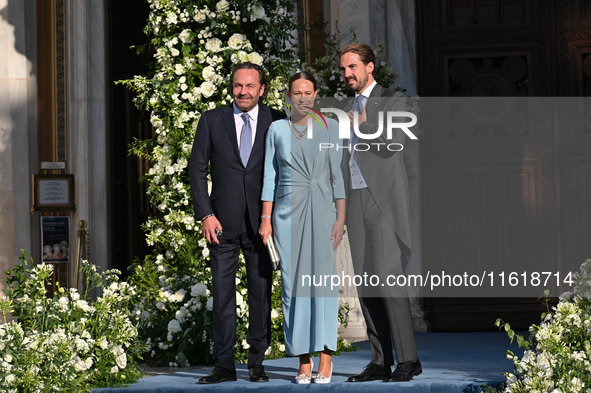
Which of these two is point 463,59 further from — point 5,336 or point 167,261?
point 5,336

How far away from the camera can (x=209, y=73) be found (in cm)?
604

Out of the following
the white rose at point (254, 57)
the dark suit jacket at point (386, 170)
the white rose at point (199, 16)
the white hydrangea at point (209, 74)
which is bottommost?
the dark suit jacket at point (386, 170)

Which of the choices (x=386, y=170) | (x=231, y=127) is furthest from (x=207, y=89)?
(x=386, y=170)

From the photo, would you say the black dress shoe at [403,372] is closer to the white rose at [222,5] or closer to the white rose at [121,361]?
the white rose at [121,361]

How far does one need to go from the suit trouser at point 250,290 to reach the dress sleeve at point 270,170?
279 millimetres

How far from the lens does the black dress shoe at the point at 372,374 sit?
446cm

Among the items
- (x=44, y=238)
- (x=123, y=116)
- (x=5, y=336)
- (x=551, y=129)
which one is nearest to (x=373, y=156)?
(x=5, y=336)

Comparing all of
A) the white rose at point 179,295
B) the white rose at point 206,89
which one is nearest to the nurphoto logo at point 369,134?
the white rose at point 206,89

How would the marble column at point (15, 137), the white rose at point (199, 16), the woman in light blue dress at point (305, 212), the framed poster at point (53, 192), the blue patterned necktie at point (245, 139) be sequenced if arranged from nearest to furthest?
the woman in light blue dress at point (305, 212) < the blue patterned necktie at point (245, 139) < the white rose at point (199, 16) < the marble column at point (15, 137) < the framed poster at point (53, 192)

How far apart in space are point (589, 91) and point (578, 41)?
483mm

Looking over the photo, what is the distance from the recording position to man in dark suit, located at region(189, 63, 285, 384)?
4.70m

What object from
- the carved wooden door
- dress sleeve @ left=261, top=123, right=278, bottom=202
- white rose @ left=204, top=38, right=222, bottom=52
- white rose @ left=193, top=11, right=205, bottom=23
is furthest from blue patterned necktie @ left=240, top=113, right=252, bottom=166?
the carved wooden door

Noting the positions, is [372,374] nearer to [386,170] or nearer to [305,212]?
[305,212]

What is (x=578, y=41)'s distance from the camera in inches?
309
